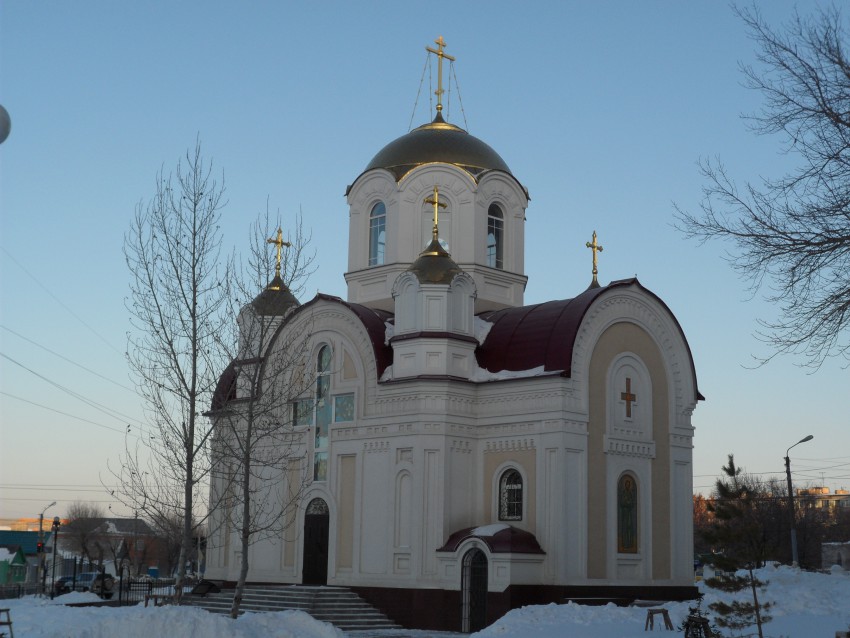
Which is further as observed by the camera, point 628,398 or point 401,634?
point 628,398

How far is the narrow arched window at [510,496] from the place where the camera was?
24.2m

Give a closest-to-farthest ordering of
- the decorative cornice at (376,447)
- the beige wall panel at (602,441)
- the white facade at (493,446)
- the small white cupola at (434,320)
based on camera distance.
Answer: the white facade at (493,446) < the beige wall panel at (602,441) < the small white cupola at (434,320) < the decorative cornice at (376,447)

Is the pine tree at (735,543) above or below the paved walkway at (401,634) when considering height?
above

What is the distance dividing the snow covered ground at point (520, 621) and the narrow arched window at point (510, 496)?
343cm

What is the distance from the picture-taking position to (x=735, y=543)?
50.6 ft

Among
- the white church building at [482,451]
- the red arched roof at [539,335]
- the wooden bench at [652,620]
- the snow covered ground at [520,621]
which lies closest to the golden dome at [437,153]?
the white church building at [482,451]

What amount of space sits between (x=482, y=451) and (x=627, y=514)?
11.5 feet

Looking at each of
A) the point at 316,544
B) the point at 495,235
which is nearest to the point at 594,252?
the point at 495,235

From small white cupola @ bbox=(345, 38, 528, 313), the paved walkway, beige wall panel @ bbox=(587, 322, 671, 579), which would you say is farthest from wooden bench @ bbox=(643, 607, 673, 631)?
small white cupola @ bbox=(345, 38, 528, 313)

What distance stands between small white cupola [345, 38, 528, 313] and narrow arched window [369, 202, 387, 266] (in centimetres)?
3

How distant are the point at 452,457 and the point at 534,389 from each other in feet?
7.71

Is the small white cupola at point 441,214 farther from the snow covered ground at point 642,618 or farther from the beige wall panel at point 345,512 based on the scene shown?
the snow covered ground at point 642,618

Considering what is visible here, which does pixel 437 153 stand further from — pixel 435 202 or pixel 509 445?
pixel 509 445

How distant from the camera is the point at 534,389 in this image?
24250mm
